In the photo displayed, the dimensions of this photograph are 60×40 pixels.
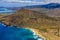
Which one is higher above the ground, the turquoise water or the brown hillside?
the brown hillside

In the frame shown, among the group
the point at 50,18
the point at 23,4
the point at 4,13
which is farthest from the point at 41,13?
the point at 4,13

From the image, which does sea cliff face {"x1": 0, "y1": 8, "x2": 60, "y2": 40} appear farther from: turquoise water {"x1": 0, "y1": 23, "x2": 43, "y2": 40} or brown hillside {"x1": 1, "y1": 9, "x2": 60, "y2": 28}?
turquoise water {"x1": 0, "y1": 23, "x2": 43, "y2": 40}

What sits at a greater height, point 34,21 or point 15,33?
point 34,21

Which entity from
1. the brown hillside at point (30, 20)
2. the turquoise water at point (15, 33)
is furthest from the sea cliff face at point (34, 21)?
the turquoise water at point (15, 33)

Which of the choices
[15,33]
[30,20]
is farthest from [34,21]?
[15,33]

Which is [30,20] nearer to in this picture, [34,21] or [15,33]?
[34,21]

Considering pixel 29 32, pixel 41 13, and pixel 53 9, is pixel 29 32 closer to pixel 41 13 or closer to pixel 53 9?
pixel 41 13

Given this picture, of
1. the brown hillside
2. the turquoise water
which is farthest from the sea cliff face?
the turquoise water

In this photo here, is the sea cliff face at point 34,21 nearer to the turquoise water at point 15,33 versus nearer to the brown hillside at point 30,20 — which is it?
the brown hillside at point 30,20
